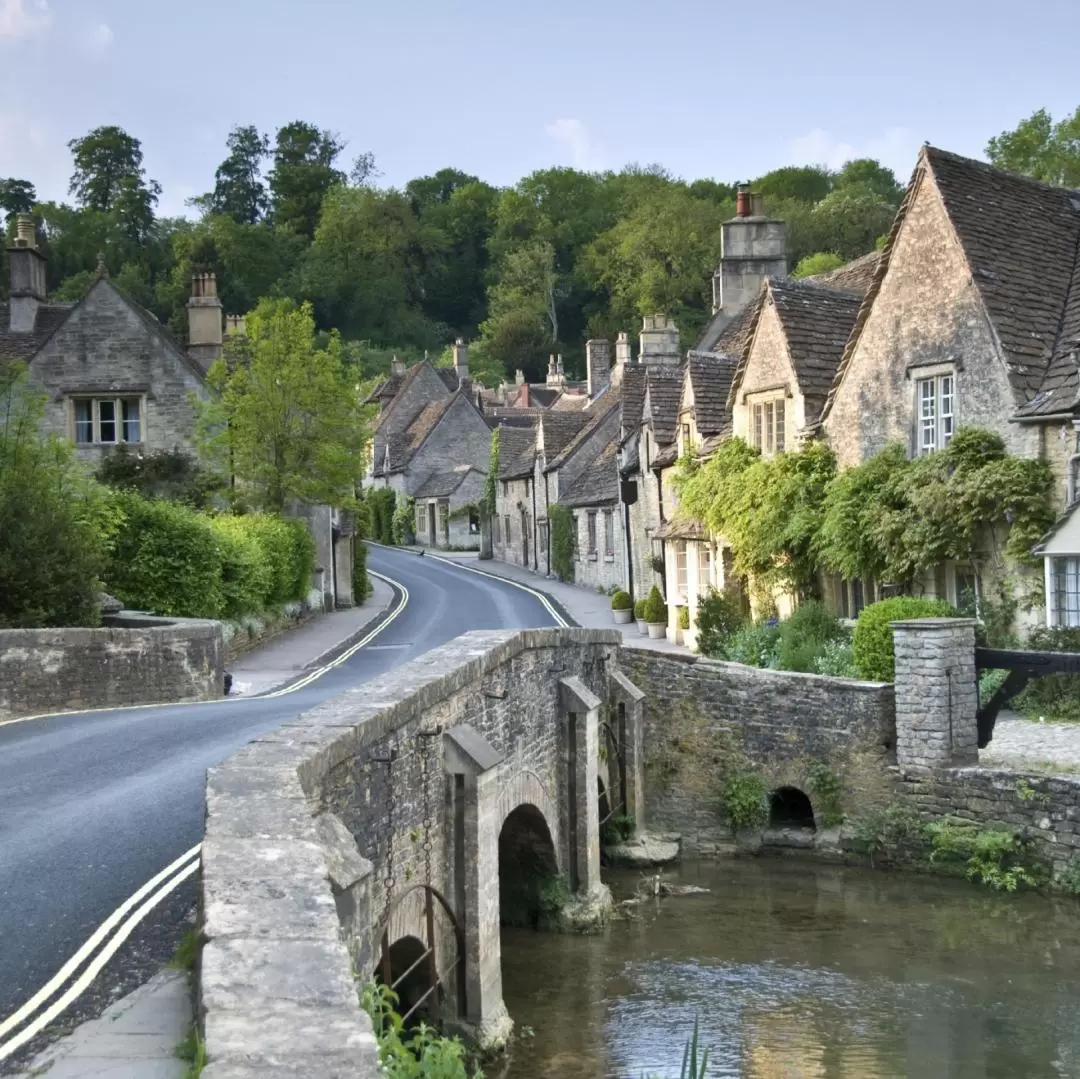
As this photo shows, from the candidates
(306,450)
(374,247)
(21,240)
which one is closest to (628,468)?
(306,450)

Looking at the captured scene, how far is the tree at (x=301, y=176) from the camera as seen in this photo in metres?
126

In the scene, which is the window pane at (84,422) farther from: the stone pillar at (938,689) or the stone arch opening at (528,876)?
the stone pillar at (938,689)

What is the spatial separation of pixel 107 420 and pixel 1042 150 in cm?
4355

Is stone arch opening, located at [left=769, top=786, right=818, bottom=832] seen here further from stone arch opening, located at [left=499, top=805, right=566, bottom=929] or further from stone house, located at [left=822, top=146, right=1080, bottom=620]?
stone arch opening, located at [left=499, top=805, right=566, bottom=929]

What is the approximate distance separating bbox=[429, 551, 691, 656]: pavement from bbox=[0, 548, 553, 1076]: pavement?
1164cm

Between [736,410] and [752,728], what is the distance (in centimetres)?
1020

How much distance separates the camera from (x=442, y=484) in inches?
3014

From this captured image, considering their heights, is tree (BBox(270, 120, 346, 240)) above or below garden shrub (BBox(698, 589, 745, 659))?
above

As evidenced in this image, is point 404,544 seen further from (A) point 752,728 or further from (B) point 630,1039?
(B) point 630,1039

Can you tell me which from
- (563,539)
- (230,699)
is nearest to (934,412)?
(230,699)

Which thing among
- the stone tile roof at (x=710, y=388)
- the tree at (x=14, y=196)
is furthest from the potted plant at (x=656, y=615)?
the tree at (x=14, y=196)

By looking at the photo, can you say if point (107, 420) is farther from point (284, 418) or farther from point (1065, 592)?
point (1065, 592)

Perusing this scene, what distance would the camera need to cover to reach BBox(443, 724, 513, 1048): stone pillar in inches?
553

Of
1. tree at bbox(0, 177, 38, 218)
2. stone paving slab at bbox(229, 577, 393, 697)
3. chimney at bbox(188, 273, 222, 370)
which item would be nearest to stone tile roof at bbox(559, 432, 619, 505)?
stone paving slab at bbox(229, 577, 393, 697)
